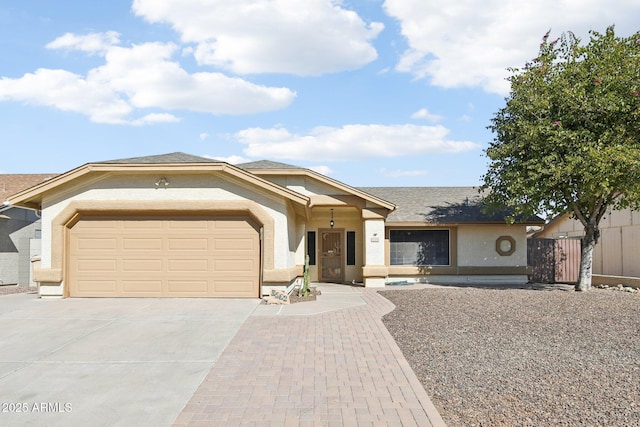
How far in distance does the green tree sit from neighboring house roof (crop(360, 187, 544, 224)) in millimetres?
3064

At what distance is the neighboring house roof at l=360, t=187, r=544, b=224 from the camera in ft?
A: 67.7

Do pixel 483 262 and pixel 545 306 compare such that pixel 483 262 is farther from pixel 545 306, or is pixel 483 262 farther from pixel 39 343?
pixel 39 343

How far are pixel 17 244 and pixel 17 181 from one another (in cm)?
768

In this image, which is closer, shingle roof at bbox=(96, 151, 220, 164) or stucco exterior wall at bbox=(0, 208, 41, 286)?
A: shingle roof at bbox=(96, 151, 220, 164)

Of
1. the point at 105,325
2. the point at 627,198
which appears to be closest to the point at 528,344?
the point at 105,325

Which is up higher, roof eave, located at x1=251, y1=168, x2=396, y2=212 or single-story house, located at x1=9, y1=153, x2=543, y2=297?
roof eave, located at x1=251, y1=168, x2=396, y2=212

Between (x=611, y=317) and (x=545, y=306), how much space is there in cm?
179

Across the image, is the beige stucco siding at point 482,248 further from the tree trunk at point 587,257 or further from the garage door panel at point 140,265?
the garage door panel at point 140,265

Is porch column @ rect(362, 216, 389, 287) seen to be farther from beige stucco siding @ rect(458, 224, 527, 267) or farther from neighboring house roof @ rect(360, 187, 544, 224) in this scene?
Answer: beige stucco siding @ rect(458, 224, 527, 267)

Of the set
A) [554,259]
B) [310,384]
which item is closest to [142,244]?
[310,384]

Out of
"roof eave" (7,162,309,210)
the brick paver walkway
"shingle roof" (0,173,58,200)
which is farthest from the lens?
"shingle roof" (0,173,58,200)

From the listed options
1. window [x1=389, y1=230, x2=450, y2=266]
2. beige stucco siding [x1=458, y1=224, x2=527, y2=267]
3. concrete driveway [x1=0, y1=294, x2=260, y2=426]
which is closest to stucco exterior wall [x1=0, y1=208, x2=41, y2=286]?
concrete driveway [x1=0, y1=294, x2=260, y2=426]

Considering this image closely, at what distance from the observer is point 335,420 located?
532cm

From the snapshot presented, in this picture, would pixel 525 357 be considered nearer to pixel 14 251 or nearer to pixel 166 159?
pixel 166 159
